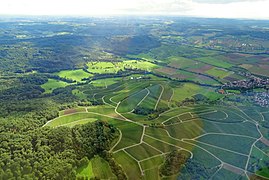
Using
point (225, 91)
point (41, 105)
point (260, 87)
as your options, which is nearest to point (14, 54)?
point (41, 105)

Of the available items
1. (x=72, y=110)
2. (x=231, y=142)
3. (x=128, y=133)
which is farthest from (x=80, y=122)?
(x=231, y=142)

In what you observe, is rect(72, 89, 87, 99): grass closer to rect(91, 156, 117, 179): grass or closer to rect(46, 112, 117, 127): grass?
rect(46, 112, 117, 127): grass

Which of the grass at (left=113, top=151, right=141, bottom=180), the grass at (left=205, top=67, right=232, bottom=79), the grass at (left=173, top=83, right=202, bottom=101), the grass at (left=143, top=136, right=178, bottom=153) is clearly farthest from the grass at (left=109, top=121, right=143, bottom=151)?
the grass at (left=205, top=67, right=232, bottom=79)

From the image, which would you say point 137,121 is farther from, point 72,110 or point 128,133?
point 72,110

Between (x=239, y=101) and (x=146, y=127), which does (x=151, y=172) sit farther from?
(x=239, y=101)

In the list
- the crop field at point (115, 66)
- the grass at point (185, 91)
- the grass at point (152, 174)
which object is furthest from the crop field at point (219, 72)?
the grass at point (152, 174)
